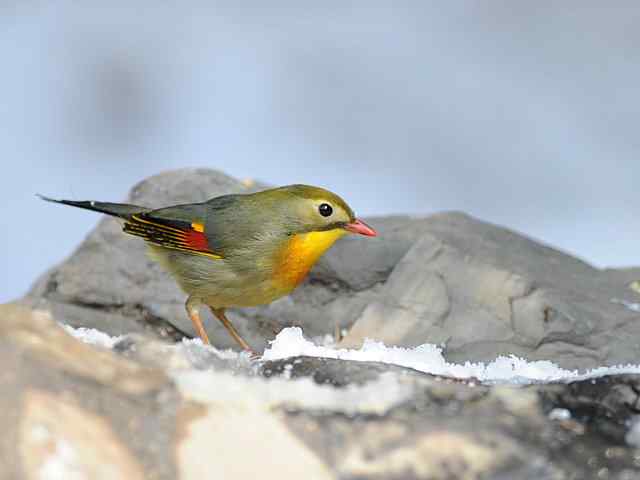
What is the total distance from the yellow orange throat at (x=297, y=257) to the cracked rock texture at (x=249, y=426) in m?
1.69

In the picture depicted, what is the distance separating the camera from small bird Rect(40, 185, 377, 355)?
4.20 meters

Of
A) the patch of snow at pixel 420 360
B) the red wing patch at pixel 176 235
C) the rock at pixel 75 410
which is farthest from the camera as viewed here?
the red wing patch at pixel 176 235

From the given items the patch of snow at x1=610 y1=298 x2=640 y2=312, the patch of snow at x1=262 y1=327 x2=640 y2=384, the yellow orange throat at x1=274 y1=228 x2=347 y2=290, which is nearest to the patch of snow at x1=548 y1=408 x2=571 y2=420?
the patch of snow at x1=262 y1=327 x2=640 y2=384

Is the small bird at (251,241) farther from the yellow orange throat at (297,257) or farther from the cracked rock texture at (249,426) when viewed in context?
the cracked rock texture at (249,426)

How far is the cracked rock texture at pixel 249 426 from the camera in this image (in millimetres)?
2033

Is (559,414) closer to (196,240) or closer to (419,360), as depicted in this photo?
(419,360)

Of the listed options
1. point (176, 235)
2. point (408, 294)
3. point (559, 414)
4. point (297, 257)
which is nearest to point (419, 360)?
point (297, 257)

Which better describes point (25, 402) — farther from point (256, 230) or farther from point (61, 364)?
point (256, 230)

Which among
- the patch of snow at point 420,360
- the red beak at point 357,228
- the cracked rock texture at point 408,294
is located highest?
the red beak at point 357,228

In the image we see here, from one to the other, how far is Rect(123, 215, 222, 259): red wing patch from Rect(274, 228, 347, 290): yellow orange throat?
263 mm

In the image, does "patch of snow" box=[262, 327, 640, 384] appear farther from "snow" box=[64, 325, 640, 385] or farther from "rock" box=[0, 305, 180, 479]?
"rock" box=[0, 305, 180, 479]

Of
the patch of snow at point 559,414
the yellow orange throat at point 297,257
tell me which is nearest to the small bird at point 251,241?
the yellow orange throat at point 297,257

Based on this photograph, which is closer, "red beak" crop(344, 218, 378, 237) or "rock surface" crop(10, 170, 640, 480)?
"rock surface" crop(10, 170, 640, 480)

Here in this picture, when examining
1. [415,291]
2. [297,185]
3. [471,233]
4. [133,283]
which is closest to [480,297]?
[415,291]
